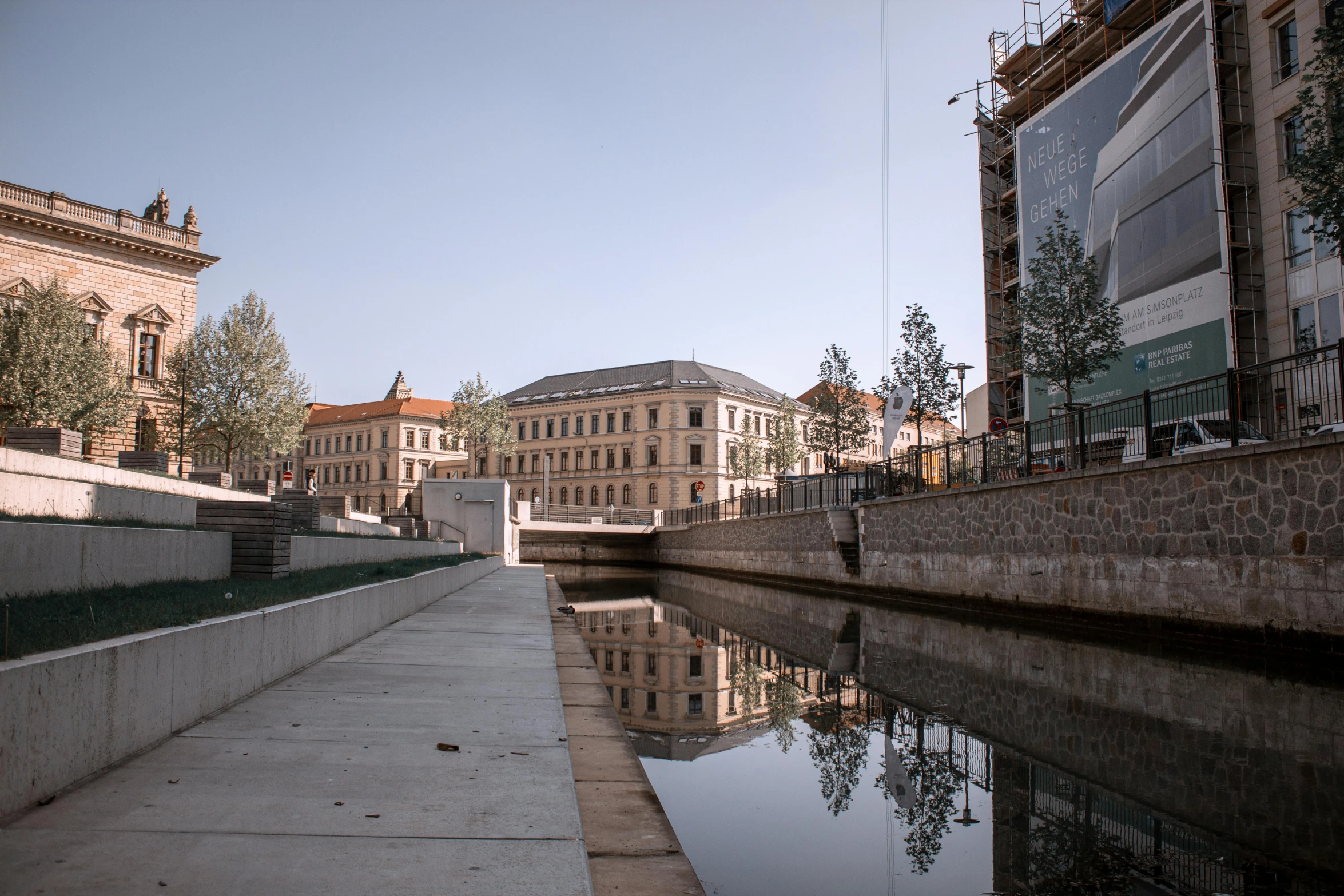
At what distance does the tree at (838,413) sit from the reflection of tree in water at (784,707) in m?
29.3

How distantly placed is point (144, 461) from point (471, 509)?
14141 mm

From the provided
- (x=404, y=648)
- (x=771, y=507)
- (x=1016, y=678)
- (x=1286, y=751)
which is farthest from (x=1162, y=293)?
(x=404, y=648)

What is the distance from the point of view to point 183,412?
129ft

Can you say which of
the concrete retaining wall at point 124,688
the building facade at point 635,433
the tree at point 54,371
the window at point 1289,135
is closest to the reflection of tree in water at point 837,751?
the concrete retaining wall at point 124,688

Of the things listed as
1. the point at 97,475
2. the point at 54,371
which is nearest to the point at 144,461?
the point at 97,475

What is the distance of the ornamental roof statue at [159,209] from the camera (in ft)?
155

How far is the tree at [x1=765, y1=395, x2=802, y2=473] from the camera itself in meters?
70.3

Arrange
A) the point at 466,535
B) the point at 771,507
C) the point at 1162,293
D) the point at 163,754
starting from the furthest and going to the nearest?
the point at 466,535 < the point at 771,507 < the point at 1162,293 < the point at 163,754

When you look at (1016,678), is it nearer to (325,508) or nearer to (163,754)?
(163,754)

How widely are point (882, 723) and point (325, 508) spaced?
66.0ft

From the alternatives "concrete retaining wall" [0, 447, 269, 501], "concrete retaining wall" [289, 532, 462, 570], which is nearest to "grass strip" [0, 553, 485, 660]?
"concrete retaining wall" [289, 532, 462, 570]

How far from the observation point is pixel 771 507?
32781mm

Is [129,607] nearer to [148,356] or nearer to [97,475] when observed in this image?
[97,475]

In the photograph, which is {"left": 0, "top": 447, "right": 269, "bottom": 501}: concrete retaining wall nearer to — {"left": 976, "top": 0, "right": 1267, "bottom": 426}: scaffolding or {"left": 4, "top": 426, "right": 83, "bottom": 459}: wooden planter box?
{"left": 4, "top": 426, "right": 83, "bottom": 459}: wooden planter box
